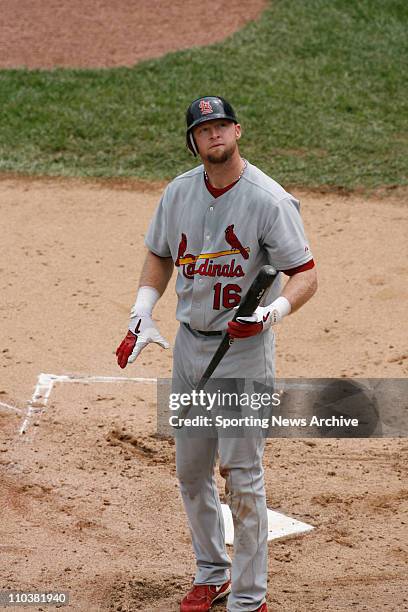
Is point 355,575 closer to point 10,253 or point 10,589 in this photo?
point 10,589

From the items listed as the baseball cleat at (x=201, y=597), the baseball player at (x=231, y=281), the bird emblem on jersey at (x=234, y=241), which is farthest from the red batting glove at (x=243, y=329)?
the baseball cleat at (x=201, y=597)

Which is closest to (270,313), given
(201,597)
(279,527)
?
(201,597)

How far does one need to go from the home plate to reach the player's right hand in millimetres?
1238

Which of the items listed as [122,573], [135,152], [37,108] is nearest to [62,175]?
[135,152]

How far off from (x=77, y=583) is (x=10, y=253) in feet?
15.9

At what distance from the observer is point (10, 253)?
32.1ft

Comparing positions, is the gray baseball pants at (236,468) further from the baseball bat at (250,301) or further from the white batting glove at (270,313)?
the white batting glove at (270,313)

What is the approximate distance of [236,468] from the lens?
4.94 metres

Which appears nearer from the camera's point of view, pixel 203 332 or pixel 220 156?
pixel 220 156

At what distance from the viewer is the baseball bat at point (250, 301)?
4.73 meters

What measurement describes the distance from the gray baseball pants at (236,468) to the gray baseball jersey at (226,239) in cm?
15

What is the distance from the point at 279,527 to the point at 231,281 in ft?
5.54

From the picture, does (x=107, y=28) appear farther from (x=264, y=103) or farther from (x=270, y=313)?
(x=270, y=313)

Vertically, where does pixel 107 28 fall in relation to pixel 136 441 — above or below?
above
